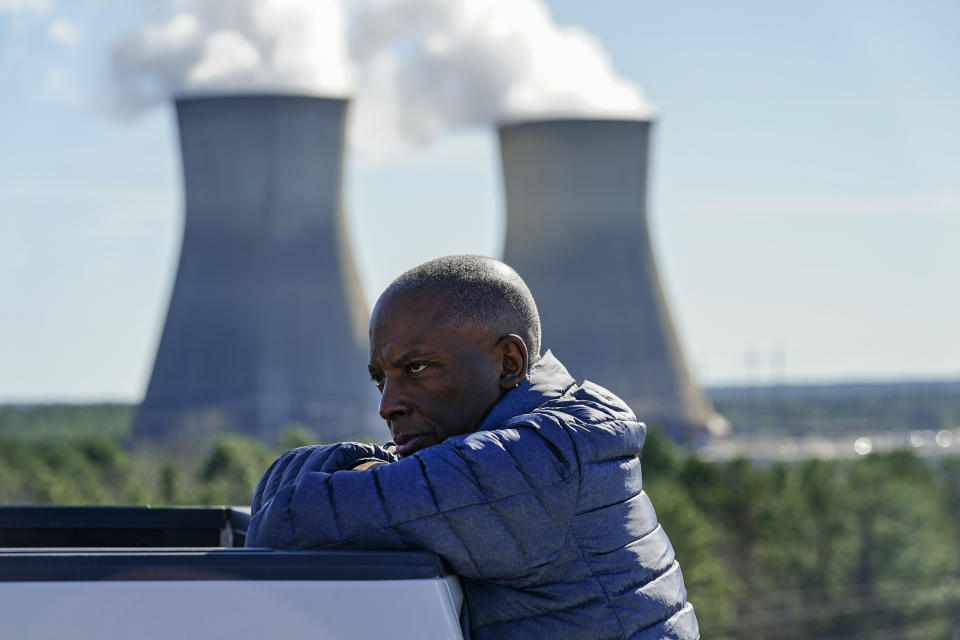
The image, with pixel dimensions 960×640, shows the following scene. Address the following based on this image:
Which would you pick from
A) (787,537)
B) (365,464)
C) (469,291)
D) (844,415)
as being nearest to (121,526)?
(365,464)

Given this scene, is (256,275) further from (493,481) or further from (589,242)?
(493,481)

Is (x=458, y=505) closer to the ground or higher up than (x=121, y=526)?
higher up

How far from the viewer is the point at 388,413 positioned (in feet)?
3.28

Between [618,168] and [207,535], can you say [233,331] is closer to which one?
[618,168]

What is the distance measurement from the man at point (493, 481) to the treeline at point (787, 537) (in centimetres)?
1012

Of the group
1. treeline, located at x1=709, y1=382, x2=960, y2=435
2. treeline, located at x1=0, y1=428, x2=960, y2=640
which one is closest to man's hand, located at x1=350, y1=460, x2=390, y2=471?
treeline, located at x1=0, y1=428, x2=960, y2=640

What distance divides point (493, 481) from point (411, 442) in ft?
0.47

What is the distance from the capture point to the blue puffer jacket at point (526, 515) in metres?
0.87

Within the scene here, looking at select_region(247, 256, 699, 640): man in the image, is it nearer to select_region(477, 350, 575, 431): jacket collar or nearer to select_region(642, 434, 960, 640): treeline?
select_region(477, 350, 575, 431): jacket collar

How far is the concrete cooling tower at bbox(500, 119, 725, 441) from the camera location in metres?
16.1

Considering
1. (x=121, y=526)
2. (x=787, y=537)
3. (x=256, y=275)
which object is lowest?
(x=787, y=537)

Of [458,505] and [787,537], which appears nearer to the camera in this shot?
[458,505]

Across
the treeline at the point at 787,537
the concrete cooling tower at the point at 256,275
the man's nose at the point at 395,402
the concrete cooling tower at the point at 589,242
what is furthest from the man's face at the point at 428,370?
the concrete cooling tower at the point at 589,242

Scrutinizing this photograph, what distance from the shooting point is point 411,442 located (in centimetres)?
101
